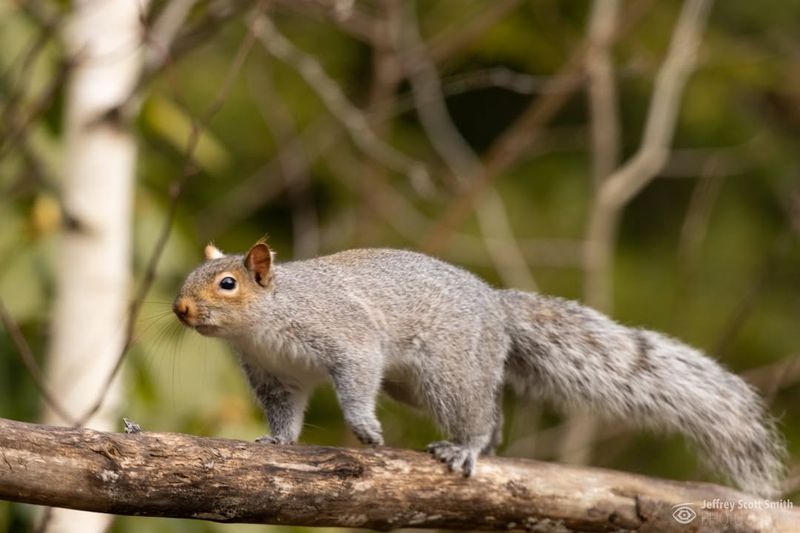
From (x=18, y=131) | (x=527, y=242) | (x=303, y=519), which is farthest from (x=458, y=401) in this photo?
(x=527, y=242)

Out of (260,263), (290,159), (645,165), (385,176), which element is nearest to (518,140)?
(645,165)

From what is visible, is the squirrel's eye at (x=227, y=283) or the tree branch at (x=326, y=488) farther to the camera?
the squirrel's eye at (x=227, y=283)

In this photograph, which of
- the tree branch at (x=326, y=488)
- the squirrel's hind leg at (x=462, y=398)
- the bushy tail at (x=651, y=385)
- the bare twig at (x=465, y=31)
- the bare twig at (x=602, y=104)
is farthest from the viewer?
the bare twig at (x=602, y=104)

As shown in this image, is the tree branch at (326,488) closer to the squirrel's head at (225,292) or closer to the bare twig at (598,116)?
the squirrel's head at (225,292)

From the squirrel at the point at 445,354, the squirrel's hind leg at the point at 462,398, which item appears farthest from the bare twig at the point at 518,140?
the squirrel's hind leg at the point at 462,398

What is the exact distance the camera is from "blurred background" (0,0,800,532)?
463 cm

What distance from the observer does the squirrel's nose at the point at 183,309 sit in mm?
3605

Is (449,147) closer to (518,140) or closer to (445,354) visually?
(518,140)

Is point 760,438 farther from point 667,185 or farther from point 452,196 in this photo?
point 667,185

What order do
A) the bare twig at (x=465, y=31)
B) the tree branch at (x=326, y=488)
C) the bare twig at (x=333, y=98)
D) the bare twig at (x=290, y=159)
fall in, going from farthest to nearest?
1. the bare twig at (x=290, y=159)
2. the bare twig at (x=465, y=31)
3. the bare twig at (x=333, y=98)
4. the tree branch at (x=326, y=488)

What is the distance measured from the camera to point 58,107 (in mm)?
5543

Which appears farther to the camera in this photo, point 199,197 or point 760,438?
point 199,197

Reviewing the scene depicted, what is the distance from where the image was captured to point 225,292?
3.72 meters

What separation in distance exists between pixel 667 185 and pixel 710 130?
58 cm
